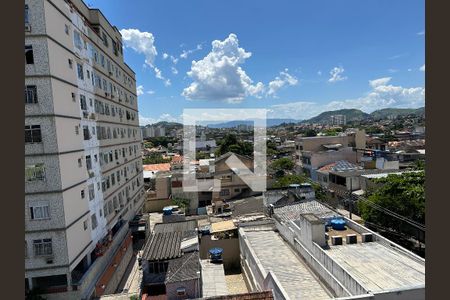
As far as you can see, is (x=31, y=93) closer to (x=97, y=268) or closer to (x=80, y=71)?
(x=80, y=71)

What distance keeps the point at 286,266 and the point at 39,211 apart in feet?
32.4

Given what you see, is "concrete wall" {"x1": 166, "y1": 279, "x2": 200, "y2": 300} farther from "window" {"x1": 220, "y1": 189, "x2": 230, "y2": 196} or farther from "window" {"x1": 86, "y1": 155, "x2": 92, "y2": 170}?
"window" {"x1": 220, "y1": 189, "x2": 230, "y2": 196}

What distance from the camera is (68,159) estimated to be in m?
12.8

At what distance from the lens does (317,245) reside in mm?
11656

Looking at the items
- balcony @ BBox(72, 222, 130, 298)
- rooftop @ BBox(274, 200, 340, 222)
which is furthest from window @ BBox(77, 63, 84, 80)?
rooftop @ BBox(274, 200, 340, 222)

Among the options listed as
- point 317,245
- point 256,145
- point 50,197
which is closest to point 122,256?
point 50,197

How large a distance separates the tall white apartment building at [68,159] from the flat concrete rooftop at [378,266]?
34.1 ft

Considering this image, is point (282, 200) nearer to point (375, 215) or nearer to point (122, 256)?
point (375, 215)

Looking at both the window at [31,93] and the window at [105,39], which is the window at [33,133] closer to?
the window at [31,93]

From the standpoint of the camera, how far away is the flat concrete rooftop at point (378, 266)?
904cm

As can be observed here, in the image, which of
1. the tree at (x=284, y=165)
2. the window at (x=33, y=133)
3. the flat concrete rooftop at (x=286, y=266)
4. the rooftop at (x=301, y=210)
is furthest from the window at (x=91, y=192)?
the tree at (x=284, y=165)

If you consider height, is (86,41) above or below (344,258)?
above

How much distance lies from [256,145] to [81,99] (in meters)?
16.7

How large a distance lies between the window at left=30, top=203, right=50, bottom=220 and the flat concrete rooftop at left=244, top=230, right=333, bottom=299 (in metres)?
8.79
